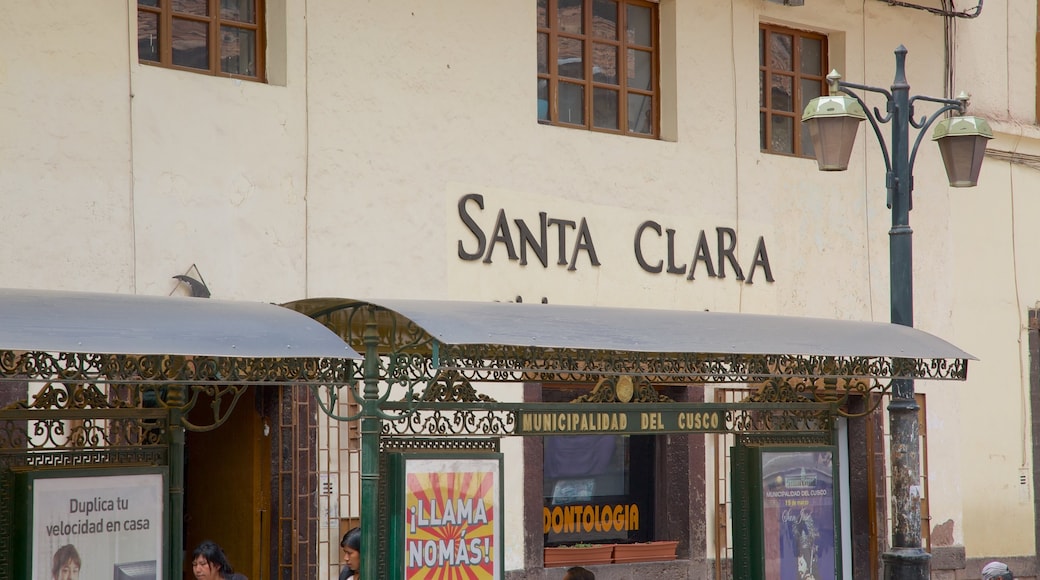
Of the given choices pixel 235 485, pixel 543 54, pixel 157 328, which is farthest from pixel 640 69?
pixel 157 328

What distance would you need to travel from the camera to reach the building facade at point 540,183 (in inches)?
422

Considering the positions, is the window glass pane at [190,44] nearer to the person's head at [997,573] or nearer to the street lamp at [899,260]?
the street lamp at [899,260]

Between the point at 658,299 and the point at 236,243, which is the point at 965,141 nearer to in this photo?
the point at 658,299

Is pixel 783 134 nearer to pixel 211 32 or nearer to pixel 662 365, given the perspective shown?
pixel 211 32

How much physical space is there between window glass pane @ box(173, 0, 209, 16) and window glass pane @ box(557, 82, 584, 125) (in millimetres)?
3477

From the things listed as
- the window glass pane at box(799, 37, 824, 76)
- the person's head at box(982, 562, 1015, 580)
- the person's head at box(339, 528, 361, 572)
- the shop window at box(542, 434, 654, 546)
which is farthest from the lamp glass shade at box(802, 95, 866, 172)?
the window glass pane at box(799, 37, 824, 76)

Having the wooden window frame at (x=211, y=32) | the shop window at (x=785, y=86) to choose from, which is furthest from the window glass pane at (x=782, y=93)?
the wooden window frame at (x=211, y=32)

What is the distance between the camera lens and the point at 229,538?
1203cm

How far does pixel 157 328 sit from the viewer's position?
283 inches

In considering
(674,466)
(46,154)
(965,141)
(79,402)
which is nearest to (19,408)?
(79,402)

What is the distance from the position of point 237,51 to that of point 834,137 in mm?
4635

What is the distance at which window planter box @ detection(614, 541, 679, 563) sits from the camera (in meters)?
13.7

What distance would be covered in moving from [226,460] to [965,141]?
6162mm

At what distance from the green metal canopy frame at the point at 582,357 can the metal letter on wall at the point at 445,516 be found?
144mm
